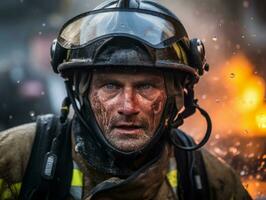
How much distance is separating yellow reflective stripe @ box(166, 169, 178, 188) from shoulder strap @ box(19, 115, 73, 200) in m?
0.53

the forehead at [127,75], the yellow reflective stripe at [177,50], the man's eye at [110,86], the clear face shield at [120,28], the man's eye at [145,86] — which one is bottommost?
the man's eye at [145,86]

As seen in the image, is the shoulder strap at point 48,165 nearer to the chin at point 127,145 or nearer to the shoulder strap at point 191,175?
the chin at point 127,145

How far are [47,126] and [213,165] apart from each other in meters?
0.95

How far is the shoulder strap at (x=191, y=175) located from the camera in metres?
3.15

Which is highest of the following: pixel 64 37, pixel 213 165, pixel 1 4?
pixel 64 37

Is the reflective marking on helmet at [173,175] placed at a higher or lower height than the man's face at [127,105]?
lower

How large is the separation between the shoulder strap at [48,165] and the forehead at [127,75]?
341mm

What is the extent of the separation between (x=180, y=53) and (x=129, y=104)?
486mm

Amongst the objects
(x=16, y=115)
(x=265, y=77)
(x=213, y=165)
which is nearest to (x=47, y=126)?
(x=213, y=165)

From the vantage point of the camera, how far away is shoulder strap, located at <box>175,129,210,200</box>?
10.3 ft

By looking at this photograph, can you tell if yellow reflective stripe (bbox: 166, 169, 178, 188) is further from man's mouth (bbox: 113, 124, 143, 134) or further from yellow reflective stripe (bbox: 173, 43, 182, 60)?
yellow reflective stripe (bbox: 173, 43, 182, 60)

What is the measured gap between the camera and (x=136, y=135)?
117 inches

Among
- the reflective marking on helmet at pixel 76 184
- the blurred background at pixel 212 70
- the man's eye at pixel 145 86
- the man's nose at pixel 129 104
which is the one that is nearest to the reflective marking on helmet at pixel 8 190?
the reflective marking on helmet at pixel 76 184

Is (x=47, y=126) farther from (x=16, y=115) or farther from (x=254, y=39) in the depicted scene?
(x=254, y=39)
